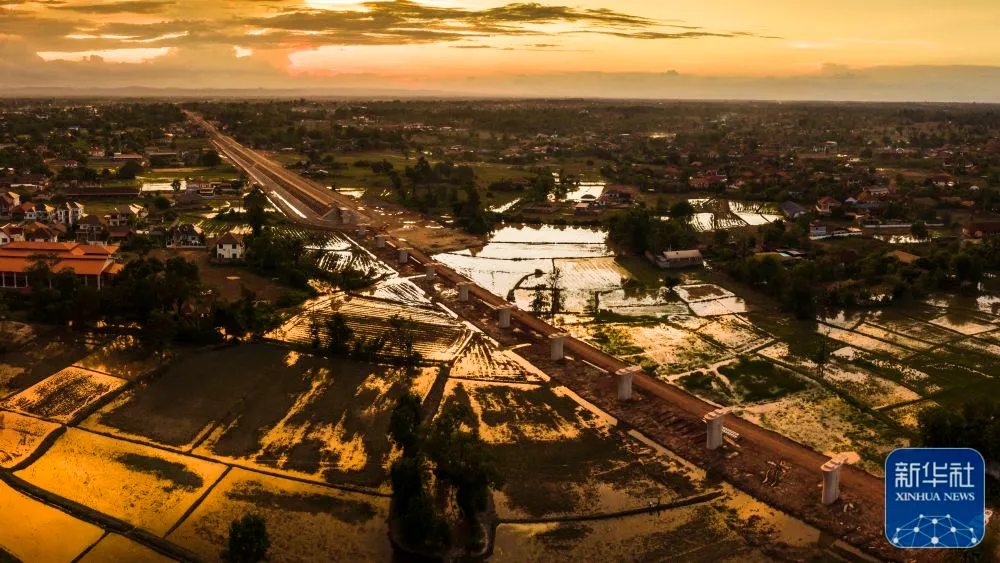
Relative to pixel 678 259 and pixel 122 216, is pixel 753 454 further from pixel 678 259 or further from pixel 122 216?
pixel 122 216

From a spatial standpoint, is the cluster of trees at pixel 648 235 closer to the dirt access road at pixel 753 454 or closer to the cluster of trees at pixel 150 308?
the dirt access road at pixel 753 454

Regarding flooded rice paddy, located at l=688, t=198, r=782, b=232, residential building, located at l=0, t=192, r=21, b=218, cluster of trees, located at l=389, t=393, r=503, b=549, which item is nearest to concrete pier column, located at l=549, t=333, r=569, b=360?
cluster of trees, located at l=389, t=393, r=503, b=549

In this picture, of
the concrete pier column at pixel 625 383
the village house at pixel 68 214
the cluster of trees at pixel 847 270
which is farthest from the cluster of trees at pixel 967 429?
the village house at pixel 68 214

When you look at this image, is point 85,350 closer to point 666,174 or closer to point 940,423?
point 940,423

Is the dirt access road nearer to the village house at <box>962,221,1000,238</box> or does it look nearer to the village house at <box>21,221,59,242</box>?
the village house at <box>21,221,59,242</box>

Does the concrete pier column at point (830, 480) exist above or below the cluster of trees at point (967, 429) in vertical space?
below
